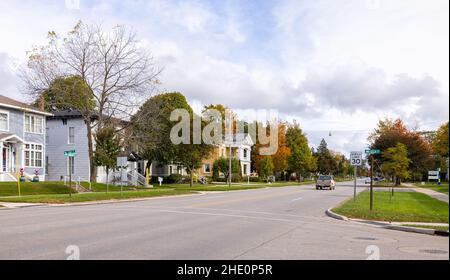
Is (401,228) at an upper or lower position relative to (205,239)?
lower

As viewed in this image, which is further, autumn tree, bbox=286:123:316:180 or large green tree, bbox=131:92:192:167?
autumn tree, bbox=286:123:316:180

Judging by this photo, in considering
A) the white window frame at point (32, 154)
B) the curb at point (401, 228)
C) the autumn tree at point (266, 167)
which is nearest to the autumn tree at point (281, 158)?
the autumn tree at point (266, 167)

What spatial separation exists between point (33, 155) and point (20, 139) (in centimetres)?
409

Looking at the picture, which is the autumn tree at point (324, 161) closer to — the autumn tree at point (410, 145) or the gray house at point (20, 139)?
the autumn tree at point (410, 145)

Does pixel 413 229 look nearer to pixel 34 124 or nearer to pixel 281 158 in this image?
pixel 34 124

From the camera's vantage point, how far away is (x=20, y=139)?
138 ft

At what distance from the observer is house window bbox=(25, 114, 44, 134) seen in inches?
1768

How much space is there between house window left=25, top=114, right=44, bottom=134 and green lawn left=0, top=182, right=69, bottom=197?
26.1 feet

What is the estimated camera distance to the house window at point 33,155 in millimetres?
45000

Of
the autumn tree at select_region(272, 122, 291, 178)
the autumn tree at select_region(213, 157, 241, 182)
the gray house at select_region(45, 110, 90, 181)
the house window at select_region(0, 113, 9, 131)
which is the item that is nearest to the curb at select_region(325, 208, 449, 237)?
the house window at select_region(0, 113, 9, 131)

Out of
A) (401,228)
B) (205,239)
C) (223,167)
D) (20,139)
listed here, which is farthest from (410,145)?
(205,239)

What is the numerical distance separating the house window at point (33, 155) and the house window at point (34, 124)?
4.66 feet

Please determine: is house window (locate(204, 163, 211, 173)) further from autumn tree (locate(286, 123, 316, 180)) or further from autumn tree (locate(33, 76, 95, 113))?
autumn tree (locate(33, 76, 95, 113))
